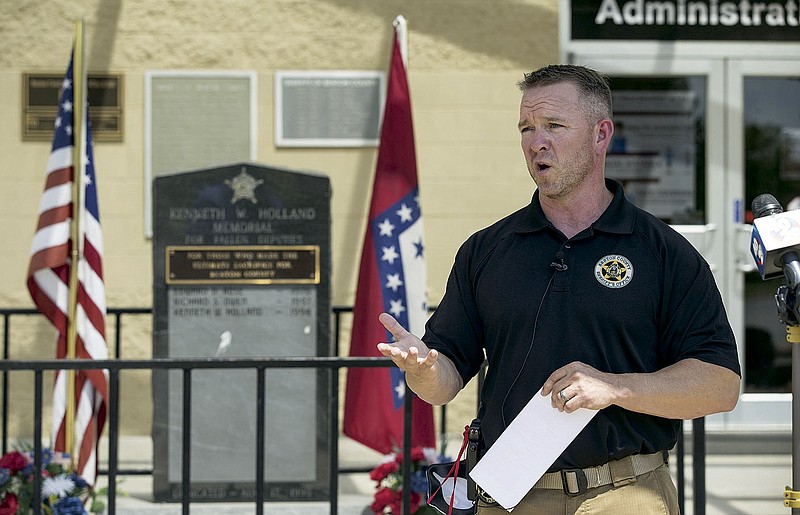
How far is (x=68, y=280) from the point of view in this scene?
18.6ft

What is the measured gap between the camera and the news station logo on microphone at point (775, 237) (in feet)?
8.20

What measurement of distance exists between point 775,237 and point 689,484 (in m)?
3.98

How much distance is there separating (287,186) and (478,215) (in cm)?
206

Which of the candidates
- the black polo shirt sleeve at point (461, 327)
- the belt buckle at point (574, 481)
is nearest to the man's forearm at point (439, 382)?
the black polo shirt sleeve at point (461, 327)

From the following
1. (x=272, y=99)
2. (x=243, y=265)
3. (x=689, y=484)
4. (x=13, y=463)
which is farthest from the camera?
(x=272, y=99)

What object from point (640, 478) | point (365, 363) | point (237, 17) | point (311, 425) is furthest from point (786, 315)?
point (237, 17)

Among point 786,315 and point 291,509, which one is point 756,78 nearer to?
point 291,509

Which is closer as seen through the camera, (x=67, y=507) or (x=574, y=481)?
(x=574, y=481)

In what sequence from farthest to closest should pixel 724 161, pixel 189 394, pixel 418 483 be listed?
pixel 724 161 → pixel 418 483 → pixel 189 394

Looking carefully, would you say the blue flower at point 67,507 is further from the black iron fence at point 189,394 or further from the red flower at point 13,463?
the black iron fence at point 189,394

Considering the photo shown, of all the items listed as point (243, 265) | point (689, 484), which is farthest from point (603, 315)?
point (689, 484)

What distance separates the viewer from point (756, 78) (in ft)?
24.4

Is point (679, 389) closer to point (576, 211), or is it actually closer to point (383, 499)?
point (576, 211)

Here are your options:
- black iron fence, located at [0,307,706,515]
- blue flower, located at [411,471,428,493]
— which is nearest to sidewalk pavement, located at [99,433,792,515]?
blue flower, located at [411,471,428,493]
